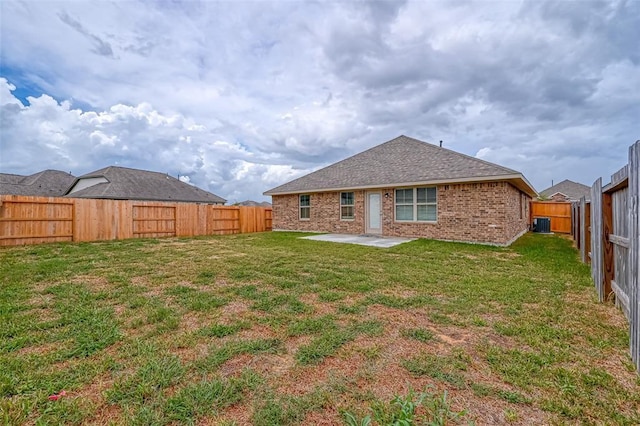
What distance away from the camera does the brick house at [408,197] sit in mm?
10430

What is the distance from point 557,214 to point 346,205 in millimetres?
12485

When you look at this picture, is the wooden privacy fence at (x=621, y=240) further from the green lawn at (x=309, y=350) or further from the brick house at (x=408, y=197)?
the brick house at (x=408, y=197)

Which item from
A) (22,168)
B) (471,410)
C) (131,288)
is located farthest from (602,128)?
(22,168)

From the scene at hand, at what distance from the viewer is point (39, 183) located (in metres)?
28.5

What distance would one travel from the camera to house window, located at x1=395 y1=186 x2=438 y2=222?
1171cm

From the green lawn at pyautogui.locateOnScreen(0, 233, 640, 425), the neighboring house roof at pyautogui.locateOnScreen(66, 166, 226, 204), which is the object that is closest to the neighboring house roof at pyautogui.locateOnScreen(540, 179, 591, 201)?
the green lawn at pyautogui.locateOnScreen(0, 233, 640, 425)

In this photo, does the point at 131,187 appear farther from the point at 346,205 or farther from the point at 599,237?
the point at 599,237

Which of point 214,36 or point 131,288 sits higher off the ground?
point 214,36

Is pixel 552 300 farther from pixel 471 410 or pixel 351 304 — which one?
pixel 471 410

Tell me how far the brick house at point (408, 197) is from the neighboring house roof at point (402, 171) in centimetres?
3

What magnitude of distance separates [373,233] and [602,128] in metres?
12.0

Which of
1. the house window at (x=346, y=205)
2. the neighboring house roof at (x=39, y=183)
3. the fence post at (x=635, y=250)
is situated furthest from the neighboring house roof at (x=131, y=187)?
the fence post at (x=635, y=250)

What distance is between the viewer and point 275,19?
9.55 meters

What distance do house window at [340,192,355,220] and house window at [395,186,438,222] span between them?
2291mm
